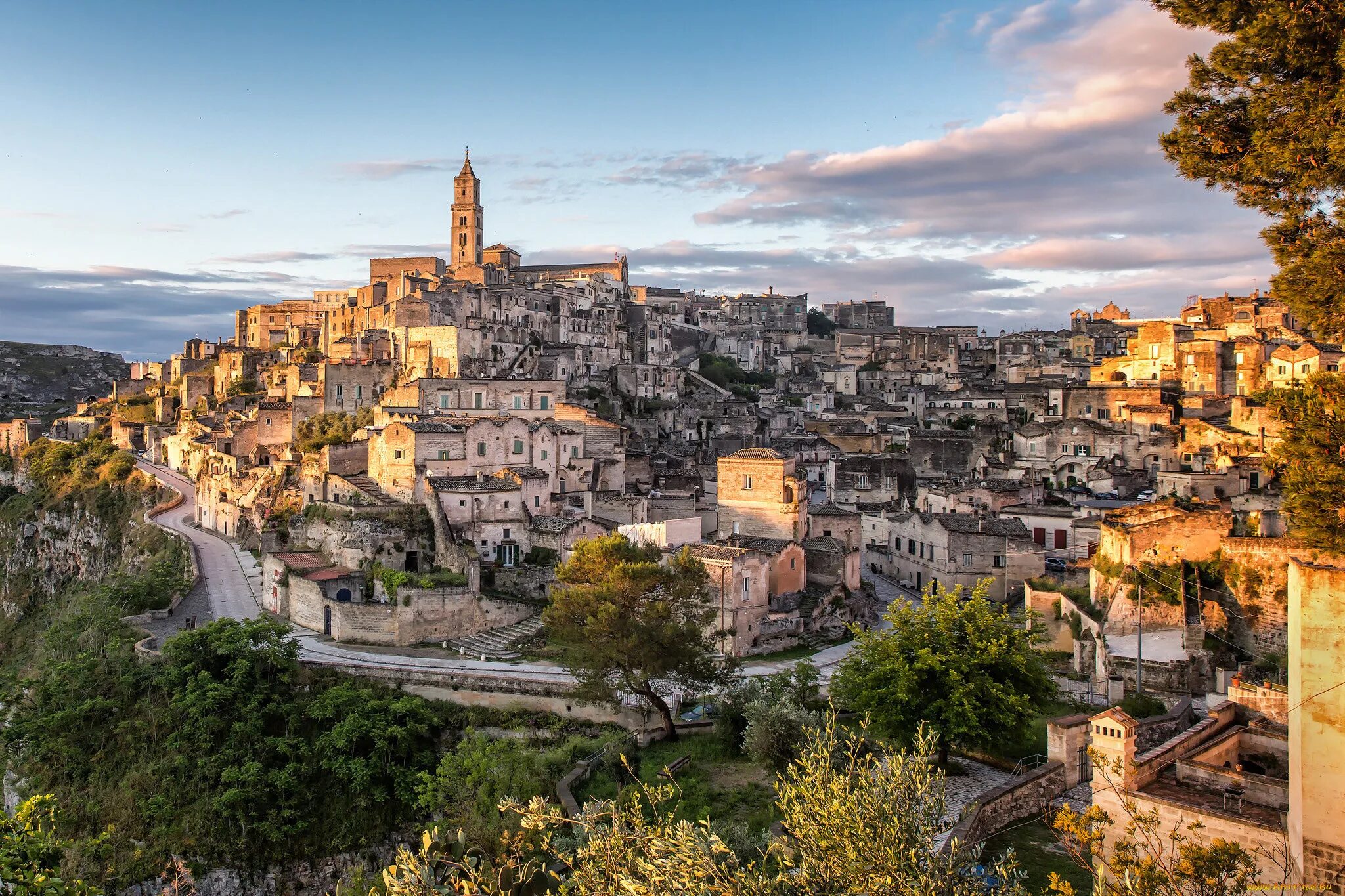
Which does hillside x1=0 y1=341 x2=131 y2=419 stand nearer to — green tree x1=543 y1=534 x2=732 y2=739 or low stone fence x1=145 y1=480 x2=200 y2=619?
low stone fence x1=145 y1=480 x2=200 y2=619

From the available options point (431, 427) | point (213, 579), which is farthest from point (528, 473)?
point (213, 579)

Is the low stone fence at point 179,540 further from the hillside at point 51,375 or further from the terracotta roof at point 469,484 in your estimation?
the hillside at point 51,375

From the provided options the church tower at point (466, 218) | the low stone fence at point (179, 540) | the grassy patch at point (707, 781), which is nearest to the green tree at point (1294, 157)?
the grassy patch at point (707, 781)

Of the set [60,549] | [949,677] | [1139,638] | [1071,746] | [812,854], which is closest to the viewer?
[812,854]

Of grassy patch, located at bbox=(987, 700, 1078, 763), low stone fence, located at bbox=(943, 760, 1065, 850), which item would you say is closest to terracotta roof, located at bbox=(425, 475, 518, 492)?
grassy patch, located at bbox=(987, 700, 1078, 763)

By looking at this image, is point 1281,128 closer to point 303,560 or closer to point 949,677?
point 949,677

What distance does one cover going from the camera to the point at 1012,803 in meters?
16.3

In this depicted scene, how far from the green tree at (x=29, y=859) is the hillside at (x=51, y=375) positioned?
312ft

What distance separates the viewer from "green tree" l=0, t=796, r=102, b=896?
10.0 meters

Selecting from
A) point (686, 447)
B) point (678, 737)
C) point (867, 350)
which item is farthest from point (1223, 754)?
point (867, 350)

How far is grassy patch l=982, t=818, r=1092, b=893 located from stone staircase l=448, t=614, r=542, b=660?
17.9m

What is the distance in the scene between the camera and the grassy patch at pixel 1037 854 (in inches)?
556

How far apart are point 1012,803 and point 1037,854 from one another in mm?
1300

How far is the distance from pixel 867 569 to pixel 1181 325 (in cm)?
3455
